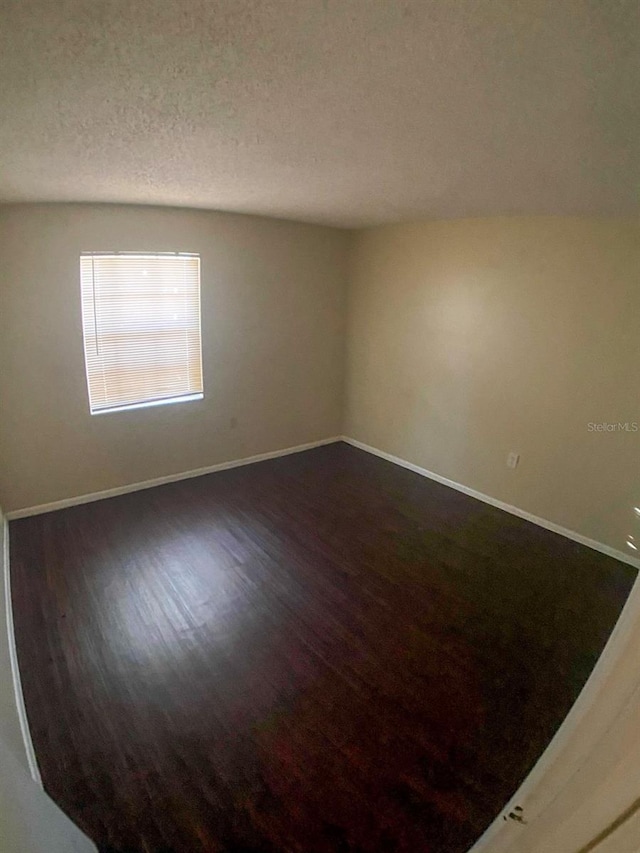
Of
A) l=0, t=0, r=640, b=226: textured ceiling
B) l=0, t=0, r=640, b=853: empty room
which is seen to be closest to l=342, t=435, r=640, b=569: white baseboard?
l=0, t=0, r=640, b=853: empty room

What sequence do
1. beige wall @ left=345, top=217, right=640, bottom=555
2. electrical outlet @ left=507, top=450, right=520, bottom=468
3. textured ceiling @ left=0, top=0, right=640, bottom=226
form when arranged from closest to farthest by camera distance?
textured ceiling @ left=0, top=0, right=640, bottom=226, beige wall @ left=345, top=217, right=640, bottom=555, electrical outlet @ left=507, top=450, right=520, bottom=468

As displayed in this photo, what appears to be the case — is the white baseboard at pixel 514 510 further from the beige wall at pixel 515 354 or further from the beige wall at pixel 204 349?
the beige wall at pixel 204 349

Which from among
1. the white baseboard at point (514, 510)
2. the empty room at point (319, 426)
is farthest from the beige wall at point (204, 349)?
the white baseboard at point (514, 510)

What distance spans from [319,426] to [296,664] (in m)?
3.10

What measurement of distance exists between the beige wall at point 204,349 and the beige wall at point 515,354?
0.69 meters

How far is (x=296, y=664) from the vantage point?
6.84ft

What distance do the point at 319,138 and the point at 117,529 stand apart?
293cm

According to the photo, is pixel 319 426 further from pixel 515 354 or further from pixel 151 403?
pixel 515 354

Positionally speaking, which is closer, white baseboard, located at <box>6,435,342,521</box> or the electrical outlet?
white baseboard, located at <box>6,435,342,521</box>

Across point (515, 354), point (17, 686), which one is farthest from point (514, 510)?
point (17, 686)

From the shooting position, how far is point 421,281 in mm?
3982

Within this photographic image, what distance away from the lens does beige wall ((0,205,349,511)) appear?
310 cm

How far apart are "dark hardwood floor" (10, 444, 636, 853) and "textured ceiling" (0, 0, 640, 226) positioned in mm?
2255

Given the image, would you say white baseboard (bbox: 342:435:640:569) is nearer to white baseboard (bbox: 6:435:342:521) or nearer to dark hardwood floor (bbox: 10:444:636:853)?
dark hardwood floor (bbox: 10:444:636:853)
